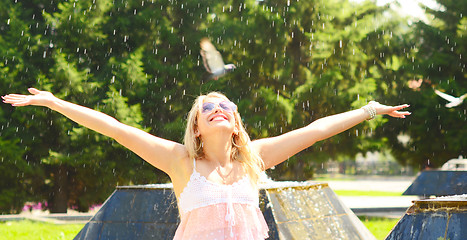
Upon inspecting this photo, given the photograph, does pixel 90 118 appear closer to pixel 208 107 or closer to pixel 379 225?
pixel 208 107

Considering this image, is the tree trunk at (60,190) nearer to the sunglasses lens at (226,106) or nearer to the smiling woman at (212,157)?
the smiling woman at (212,157)

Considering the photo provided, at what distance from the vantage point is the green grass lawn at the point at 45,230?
11.0m

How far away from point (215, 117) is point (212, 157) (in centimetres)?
21

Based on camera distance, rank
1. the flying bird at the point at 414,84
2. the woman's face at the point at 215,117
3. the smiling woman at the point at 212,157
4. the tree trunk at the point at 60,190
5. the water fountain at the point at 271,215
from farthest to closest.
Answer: the flying bird at the point at 414,84, the tree trunk at the point at 60,190, the water fountain at the point at 271,215, the woman's face at the point at 215,117, the smiling woman at the point at 212,157

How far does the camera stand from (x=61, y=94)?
1925 centimetres

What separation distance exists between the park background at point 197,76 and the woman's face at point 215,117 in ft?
54.4

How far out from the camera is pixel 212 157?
3.00 meters

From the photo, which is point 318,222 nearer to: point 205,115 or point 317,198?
point 317,198

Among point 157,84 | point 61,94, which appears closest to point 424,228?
point 61,94

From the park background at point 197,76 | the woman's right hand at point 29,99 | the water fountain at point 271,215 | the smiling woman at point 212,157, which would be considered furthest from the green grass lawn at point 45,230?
the smiling woman at point 212,157

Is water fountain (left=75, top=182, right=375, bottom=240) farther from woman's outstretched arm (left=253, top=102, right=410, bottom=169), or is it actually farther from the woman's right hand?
the woman's right hand

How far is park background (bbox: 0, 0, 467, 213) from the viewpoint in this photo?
20.0m

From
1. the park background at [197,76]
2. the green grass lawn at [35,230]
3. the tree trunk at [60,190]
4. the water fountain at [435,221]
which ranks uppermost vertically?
the park background at [197,76]

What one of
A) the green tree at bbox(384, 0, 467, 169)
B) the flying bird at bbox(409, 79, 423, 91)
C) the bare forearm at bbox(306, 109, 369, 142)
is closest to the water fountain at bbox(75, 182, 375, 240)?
the bare forearm at bbox(306, 109, 369, 142)
